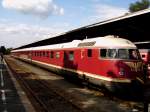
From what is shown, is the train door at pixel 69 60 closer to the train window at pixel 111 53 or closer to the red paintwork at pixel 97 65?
the red paintwork at pixel 97 65

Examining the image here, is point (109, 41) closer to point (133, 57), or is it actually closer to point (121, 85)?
point (133, 57)

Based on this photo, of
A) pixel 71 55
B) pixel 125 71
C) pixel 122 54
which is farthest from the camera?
pixel 71 55

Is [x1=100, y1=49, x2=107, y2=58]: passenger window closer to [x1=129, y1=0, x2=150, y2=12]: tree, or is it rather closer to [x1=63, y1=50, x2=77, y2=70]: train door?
[x1=63, y1=50, x2=77, y2=70]: train door

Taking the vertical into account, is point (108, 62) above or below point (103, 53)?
below

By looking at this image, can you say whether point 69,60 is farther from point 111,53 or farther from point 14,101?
point 14,101

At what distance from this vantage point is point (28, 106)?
14250 mm

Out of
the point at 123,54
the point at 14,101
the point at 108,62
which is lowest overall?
the point at 14,101

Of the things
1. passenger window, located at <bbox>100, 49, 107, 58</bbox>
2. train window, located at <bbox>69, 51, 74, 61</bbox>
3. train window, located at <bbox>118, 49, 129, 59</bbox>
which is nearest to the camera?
train window, located at <bbox>118, 49, 129, 59</bbox>

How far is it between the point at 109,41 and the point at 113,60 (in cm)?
127

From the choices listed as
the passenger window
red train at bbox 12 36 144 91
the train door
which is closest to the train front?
red train at bbox 12 36 144 91

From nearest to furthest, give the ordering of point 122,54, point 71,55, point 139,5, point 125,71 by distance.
→ point 125,71, point 122,54, point 71,55, point 139,5

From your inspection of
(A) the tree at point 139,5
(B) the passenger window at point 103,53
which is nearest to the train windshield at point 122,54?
(B) the passenger window at point 103,53

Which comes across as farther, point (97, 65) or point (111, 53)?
point (97, 65)

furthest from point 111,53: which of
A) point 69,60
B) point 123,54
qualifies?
point 69,60
